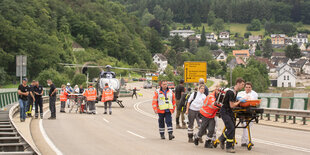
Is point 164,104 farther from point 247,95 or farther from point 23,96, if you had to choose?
point 23,96

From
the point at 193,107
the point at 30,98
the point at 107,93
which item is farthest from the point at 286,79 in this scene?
the point at 193,107

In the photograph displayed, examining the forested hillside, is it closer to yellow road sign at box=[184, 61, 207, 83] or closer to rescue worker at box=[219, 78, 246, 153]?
yellow road sign at box=[184, 61, 207, 83]

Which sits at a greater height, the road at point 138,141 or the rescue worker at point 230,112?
the rescue worker at point 230,112

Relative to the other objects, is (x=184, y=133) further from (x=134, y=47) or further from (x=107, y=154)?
(x=134, y=47)

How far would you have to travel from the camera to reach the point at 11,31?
312 ft

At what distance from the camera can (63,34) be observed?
136m

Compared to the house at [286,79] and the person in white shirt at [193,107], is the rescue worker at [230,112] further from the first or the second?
the house at [286,79]

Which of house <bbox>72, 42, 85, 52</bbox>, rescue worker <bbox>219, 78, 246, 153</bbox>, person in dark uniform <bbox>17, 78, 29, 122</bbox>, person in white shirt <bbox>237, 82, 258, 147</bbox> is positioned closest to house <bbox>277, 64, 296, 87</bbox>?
house <bbox>72, 42, 85, 52</bbox>

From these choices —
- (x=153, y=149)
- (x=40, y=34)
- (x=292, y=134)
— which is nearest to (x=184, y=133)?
(x=292, y=134)

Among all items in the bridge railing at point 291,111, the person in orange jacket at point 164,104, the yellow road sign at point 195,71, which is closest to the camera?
the person in orange jacket at point 164,104

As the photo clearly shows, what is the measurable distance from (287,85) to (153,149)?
498 feet

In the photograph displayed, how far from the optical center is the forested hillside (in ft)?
315

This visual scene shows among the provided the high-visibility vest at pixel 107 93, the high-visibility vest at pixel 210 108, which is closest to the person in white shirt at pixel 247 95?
the high-visibility vest at pixel 210 108

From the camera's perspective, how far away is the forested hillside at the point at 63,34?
95.9 m
